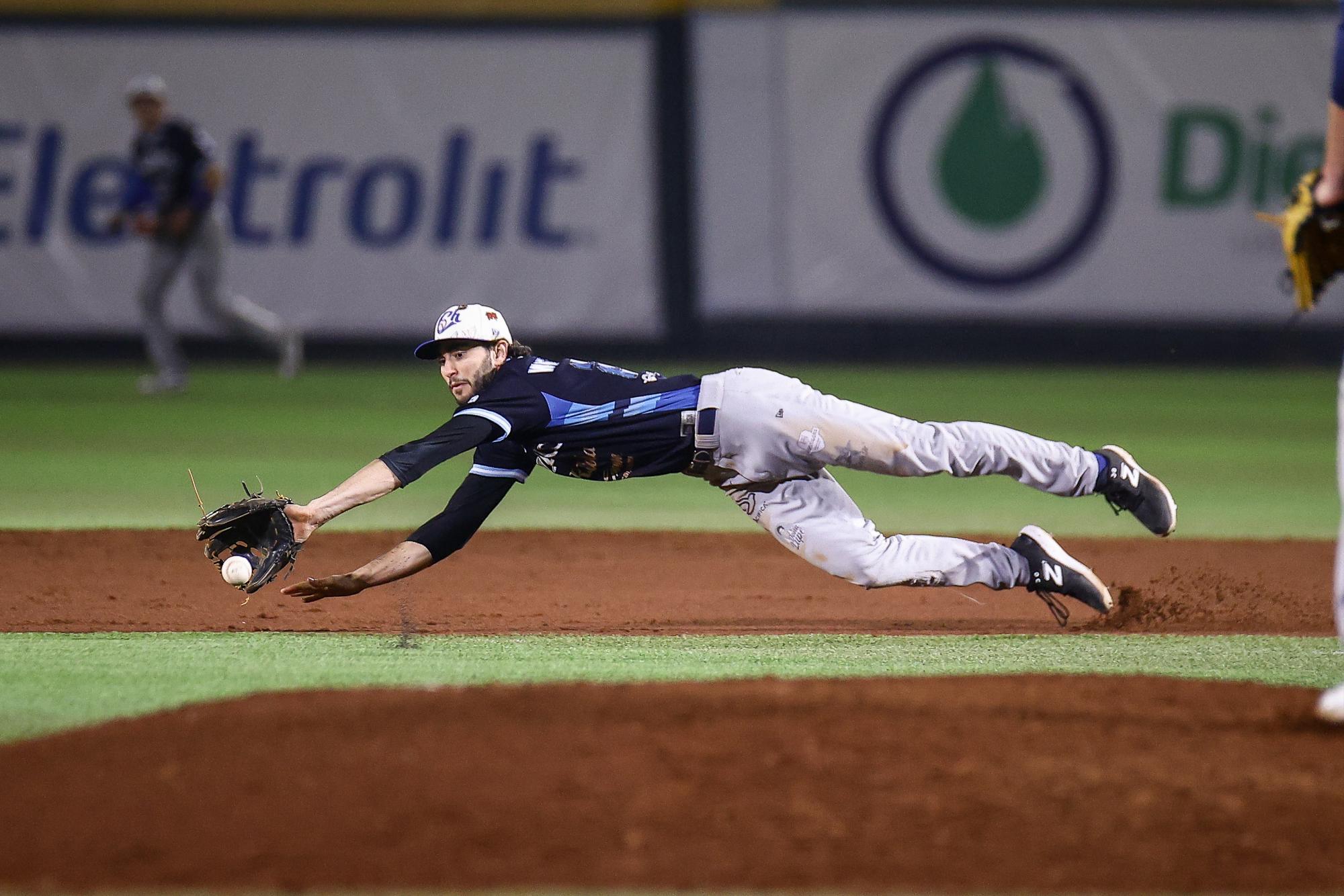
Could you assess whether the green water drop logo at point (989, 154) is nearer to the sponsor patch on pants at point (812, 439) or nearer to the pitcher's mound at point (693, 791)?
Result: the sponsor patch on pants at point (812, 439)

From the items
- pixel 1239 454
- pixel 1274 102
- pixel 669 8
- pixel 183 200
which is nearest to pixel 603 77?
pixel 669 8

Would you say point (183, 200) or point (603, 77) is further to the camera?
point (603, 77)

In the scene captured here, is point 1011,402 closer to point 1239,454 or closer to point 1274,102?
point 1239,454

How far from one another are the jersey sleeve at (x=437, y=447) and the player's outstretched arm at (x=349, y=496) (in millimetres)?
33

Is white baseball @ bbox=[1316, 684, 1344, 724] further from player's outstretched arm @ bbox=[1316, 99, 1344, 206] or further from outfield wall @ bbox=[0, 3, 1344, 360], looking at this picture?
outfield wall @ bbox=[0, 3, 1344, 360]

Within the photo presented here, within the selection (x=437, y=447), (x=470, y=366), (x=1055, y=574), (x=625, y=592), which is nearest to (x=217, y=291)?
(x=625, y=592)

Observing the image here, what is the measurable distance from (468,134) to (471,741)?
13.0 m

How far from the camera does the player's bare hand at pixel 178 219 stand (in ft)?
44.1

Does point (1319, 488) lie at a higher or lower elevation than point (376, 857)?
lower

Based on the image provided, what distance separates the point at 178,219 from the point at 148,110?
0.87 m

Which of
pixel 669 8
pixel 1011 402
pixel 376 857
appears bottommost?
pixel 1011 402

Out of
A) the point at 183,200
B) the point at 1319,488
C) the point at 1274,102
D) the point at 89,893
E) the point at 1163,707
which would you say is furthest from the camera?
the point at 1274,102

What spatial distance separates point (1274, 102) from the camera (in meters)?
16.0

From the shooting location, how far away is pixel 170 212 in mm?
13445
